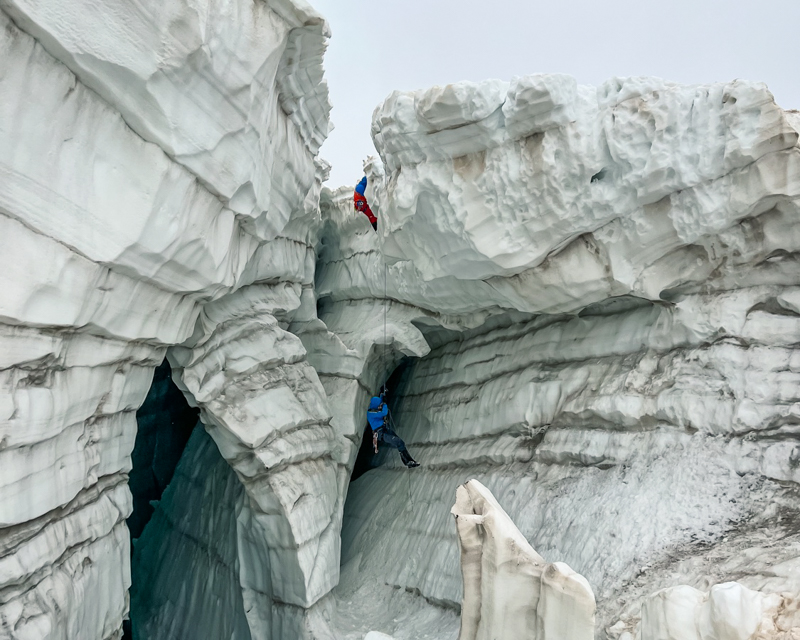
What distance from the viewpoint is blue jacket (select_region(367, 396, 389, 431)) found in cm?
672

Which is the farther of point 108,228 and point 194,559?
point 194,559

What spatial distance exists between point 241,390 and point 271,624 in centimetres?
229

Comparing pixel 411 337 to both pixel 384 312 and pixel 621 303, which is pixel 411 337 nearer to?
pixel 384 312

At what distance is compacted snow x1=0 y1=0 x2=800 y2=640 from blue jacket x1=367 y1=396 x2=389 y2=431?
212 mm

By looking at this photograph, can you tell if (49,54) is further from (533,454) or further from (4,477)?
(533,454)

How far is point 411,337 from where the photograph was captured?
699cm

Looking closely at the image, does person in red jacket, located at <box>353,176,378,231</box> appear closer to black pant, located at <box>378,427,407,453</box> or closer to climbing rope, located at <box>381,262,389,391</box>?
climbing rope, located at <box>381,262,389,391</box>

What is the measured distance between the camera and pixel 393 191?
5.43 m

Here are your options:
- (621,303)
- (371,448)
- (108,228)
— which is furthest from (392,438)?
(108,228)

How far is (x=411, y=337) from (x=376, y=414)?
0.93 m

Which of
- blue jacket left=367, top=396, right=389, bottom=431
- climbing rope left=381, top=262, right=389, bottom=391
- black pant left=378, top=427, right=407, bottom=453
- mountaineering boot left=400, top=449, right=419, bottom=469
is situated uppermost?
climbing rope left=381, top=262, right=389, bottom=391

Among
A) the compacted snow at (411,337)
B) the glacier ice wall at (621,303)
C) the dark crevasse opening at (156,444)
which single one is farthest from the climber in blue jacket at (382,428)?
the dark crevasse opening at (156,444)

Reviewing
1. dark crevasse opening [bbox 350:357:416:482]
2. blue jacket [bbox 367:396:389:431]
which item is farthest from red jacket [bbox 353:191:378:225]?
dark crevasse opening [bbox 350:357:416:482]

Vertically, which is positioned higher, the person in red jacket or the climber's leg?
the person in red jacket
